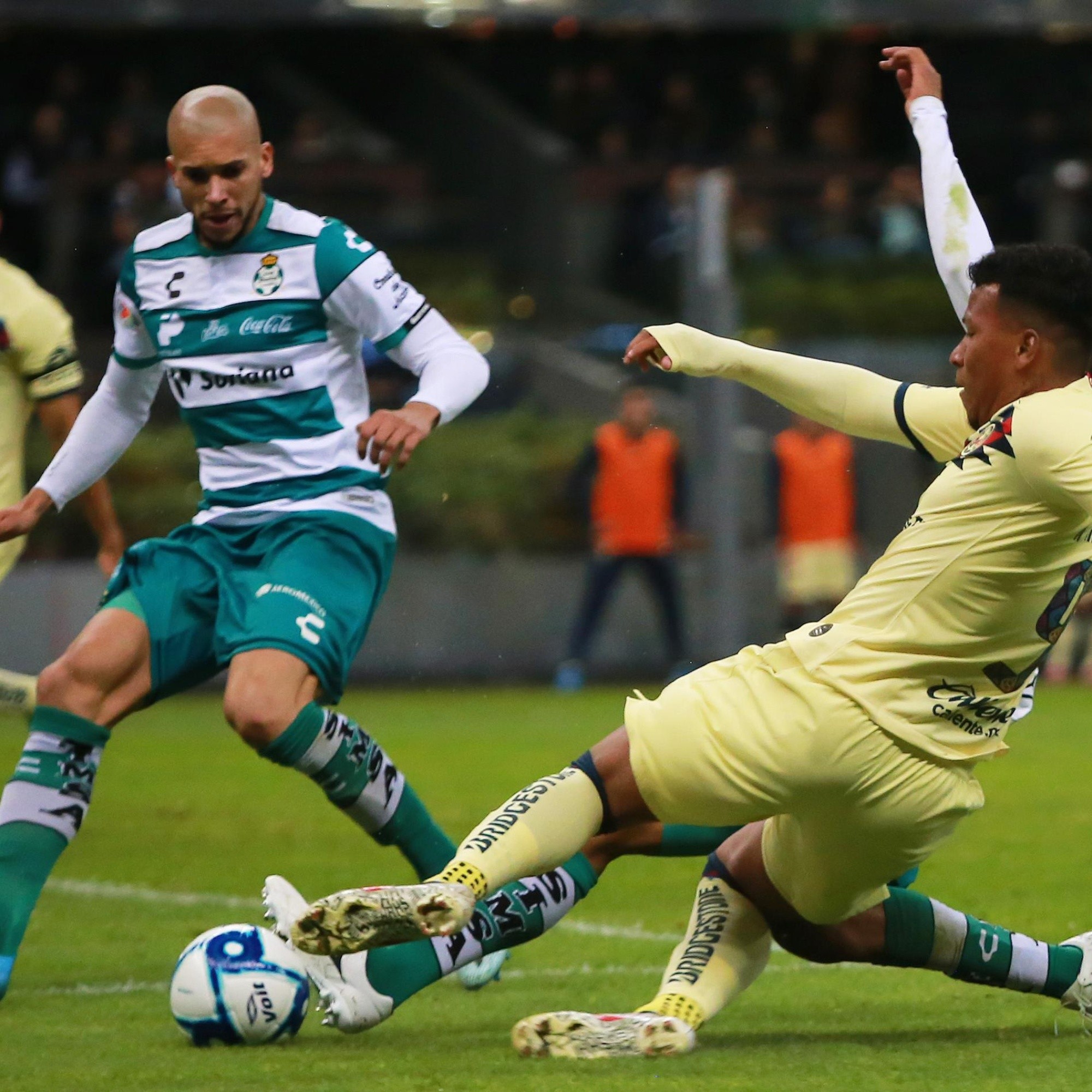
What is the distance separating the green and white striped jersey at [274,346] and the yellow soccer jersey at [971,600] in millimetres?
1699

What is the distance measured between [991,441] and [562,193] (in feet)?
58.4

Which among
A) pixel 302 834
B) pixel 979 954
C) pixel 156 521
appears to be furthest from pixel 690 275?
pixel 979 954

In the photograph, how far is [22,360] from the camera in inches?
263

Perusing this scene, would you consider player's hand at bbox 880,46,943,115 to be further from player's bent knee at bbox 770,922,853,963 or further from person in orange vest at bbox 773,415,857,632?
person in orange vest at bbox 773,415,857,632

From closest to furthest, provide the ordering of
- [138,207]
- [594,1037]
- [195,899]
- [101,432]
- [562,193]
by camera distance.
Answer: [594,1037] → [101,432] → [195,899] → [138,207] → [562,193]

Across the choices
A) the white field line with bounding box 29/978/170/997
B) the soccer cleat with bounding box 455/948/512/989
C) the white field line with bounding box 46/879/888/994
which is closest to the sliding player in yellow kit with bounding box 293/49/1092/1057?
the soccer cleat with bounding box 455/948/512/989

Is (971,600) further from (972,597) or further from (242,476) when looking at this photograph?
(242,476)

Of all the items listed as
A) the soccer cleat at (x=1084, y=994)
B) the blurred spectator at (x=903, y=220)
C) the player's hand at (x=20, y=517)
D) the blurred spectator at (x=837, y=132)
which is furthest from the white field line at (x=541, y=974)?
the blurred spectator at (x=837, y=132)

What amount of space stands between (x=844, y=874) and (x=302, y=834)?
4436mm

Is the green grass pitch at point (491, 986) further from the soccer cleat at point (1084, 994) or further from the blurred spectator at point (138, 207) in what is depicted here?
the blurred spectator at point (138, 207)

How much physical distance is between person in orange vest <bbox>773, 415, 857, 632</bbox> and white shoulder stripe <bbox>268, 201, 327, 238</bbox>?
1055cm

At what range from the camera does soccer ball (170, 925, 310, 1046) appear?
4590 mm

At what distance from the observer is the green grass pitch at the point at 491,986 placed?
423cm

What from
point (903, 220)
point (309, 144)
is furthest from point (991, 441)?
point (309, 144)
